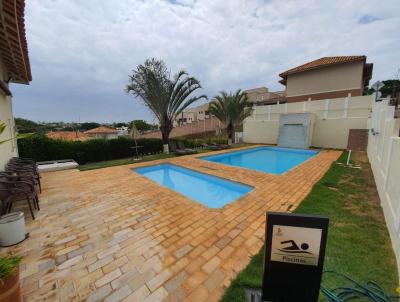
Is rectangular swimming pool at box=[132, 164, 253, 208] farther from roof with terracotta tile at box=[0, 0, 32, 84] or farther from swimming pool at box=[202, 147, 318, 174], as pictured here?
roof with terracotta tile at box=[0, 0, 32, 84]

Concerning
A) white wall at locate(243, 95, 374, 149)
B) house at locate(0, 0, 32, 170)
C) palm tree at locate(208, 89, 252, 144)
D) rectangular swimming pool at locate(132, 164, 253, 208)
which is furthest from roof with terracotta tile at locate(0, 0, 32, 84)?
white wall at locate(243, 95, 374, 149)

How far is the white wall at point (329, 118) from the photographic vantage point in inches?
571

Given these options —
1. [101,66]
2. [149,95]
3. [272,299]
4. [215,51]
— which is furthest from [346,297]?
[101,66]

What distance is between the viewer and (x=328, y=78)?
19625 mm

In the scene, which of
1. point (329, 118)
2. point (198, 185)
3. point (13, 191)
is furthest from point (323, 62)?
point (13, 191)

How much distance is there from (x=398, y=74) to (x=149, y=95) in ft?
101

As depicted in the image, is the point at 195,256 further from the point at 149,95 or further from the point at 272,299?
the point at 149,95

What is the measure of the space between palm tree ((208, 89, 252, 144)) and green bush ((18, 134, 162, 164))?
7030mm

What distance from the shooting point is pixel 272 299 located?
1694 mm

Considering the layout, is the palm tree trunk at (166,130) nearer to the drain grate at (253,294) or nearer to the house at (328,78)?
the drain grate at (253,294)

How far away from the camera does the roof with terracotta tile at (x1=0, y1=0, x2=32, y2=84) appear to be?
11.2 ft

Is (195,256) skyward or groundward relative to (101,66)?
groundward

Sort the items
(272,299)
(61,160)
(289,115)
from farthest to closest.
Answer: (289,115), (61,160), (272,299)

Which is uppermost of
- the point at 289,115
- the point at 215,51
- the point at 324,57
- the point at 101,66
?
the point at 324,57
